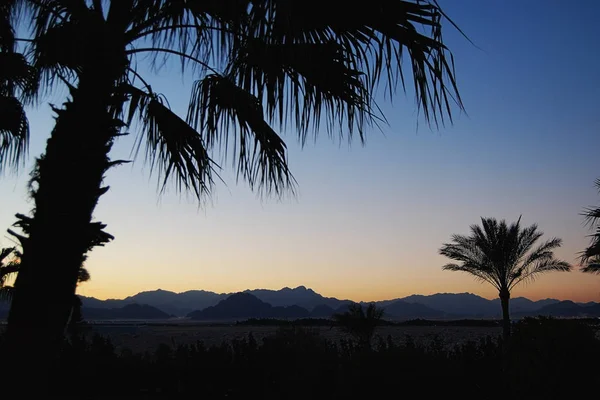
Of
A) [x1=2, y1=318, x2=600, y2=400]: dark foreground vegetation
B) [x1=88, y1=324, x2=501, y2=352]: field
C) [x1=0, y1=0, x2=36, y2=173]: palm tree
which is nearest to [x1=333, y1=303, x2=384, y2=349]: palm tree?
[x1=88, y1=324, x2=501, y2=352]: field

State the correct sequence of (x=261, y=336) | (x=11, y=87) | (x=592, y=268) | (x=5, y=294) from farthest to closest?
1. (x=261, y=336)
2. (x=592, y=268)
3. (x=5, y=294)
4. (x=11, y=87)

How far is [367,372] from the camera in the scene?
6.36 m

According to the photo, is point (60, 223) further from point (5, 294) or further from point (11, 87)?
point (5, 294)

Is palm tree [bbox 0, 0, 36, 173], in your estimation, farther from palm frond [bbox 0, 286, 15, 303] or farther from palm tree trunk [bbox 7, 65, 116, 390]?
palm frond [bbox 0, 286, 15, 303]

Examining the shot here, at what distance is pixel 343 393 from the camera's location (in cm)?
626

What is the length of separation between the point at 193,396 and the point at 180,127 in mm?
5374

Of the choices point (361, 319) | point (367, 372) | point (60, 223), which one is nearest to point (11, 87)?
point (60, 223)

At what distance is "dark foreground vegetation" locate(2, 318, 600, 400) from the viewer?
5.96m

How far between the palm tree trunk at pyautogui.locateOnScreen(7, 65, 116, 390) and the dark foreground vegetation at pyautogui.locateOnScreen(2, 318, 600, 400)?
167 inches

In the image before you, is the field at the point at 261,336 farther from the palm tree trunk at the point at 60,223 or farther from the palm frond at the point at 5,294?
the palm tree trunk at the point at 60,223

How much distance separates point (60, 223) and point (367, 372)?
4531mm

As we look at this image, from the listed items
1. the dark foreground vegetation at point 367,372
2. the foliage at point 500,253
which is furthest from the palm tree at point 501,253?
the dark foreground vegetation at point 367,372

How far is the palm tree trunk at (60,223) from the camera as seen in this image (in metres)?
2.85

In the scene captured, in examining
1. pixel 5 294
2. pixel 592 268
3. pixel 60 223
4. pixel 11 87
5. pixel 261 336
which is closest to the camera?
pixel 60 223
